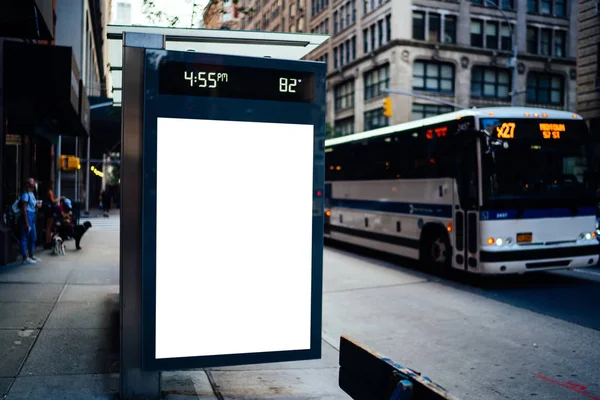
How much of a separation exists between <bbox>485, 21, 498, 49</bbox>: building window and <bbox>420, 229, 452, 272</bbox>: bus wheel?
40.7m

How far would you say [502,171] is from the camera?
11.1m

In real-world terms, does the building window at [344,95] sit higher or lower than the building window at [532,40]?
lower

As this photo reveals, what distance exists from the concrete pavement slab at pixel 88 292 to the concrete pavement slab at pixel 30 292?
15 cm

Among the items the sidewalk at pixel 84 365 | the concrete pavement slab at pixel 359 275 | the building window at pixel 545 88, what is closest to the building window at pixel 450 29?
the building window at pixel 545 88

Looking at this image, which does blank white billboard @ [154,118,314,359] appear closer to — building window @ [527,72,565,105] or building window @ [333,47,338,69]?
building window @ [527,72,565,105]

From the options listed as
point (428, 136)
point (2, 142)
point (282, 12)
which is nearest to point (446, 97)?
point (282, 12)

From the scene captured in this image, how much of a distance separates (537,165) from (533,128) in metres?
0.71

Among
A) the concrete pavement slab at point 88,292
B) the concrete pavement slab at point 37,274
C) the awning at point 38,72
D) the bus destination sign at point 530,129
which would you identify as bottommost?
the concrete pavement slab at point 88,292

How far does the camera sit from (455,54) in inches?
1893

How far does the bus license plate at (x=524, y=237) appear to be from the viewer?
1117cm

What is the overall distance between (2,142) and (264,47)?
9.36 m

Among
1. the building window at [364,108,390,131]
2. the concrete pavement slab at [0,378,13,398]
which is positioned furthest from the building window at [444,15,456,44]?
the concrete pavement slab at [0,378,13,398]

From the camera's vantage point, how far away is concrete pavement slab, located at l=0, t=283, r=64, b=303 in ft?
29.6

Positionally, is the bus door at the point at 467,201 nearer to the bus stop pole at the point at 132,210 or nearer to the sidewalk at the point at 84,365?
the sidewalk at the point at 84,365
